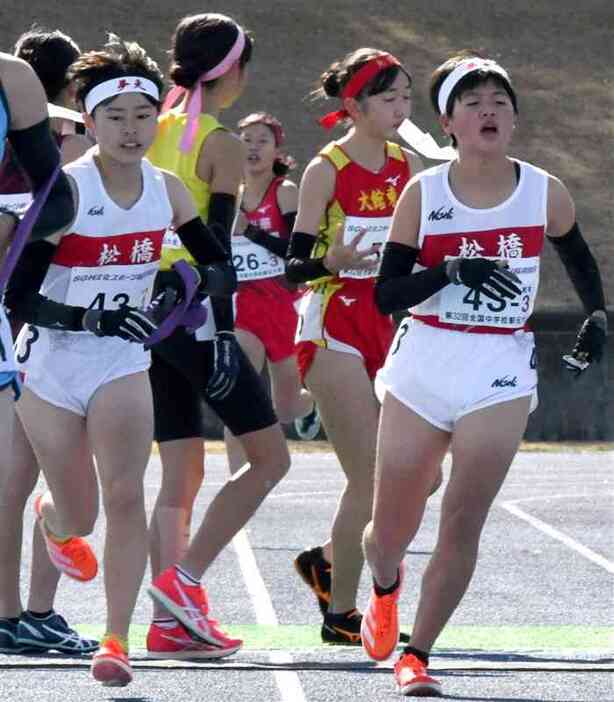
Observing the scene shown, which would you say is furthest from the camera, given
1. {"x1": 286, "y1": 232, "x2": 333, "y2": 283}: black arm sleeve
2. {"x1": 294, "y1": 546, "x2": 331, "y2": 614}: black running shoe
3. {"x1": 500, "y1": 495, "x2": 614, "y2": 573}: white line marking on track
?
{"x1": 500, "y1": 495, "x2": 614, "y2": 573}: white line marking on track

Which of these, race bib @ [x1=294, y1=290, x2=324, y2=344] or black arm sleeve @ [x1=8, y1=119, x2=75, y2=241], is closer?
black arm sleeve @ [x1=8, y1=119, x2=75, y2=241]

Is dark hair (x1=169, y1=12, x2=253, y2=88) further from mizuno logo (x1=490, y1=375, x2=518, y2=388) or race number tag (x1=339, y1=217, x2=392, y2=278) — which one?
mizuno logo (x1=490, y1=375, x2=518, y2=388)

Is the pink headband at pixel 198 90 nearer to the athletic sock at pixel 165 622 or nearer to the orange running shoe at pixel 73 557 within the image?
the orange running shoe at pixel 73 557

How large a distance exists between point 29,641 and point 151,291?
4.67 feet

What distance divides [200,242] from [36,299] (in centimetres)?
77

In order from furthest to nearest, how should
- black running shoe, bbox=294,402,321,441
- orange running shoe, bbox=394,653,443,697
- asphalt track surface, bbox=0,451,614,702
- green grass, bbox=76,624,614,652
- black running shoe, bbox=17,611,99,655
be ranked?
black running shoe, bbox=294,402,321,441
green grass, bbox=76,624,614,652
black running shoe, bbox=17,611,99,655
asphalt track surface, bbox=0,451,614,702
orange running shoe, bbox=394,653,443,697

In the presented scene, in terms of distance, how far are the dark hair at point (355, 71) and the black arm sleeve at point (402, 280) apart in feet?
5.01

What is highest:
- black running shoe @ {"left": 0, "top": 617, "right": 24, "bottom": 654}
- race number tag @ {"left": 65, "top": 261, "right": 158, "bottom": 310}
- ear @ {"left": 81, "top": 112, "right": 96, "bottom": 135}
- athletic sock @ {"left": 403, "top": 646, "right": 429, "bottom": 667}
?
ear @ {"left": 81, "top": 112, "right": 96, "bottom": 135}

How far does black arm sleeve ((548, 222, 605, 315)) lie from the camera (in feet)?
24.0

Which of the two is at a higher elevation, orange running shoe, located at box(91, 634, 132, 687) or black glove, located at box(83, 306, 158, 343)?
black glove, located at box(83, 306, 158, 343)

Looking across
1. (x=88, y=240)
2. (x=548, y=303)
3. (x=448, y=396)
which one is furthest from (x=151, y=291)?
(x=548, y=303)

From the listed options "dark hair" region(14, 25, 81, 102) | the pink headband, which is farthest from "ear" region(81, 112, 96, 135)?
"dark hair" region(14, 25, 81, 102)

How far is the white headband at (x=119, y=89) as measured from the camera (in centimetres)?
725

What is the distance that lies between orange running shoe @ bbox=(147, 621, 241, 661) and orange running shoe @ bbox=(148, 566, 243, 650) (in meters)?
0.02
